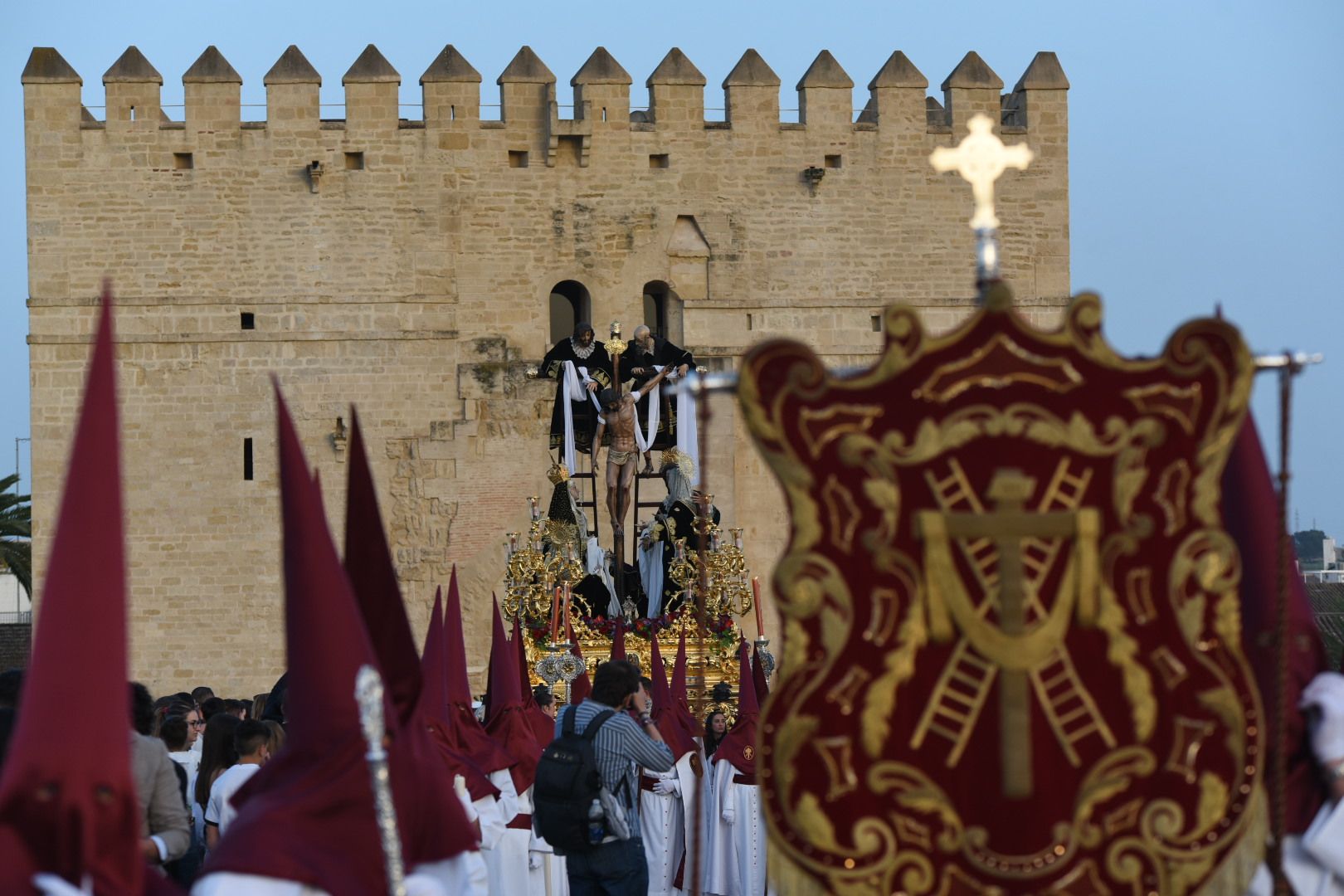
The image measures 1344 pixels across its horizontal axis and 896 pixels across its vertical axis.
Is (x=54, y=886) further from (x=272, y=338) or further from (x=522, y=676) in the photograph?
(x=272, y=338)

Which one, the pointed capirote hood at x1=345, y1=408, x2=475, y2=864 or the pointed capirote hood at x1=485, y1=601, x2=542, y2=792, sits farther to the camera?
the pointed capirote hood at x1=485, y1=601, x2=542, y2=792

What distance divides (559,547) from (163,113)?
504 inches

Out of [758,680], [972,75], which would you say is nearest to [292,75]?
[972,75]

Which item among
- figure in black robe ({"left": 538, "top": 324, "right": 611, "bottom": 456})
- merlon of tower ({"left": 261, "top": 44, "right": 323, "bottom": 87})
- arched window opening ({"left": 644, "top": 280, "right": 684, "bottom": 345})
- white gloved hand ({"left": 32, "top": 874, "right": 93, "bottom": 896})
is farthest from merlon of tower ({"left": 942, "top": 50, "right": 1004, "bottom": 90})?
white gloved hand ({"left": 32, "top": 874, "right": 93, "bottom": 896})

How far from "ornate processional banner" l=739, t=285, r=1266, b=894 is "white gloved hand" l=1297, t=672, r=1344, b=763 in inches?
18.7

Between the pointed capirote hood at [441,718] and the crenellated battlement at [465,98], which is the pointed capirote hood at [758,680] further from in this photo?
the crenellated battlement at [465,98]

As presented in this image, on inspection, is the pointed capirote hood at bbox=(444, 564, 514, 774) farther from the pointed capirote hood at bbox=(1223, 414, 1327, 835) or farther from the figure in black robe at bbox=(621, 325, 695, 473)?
the figure in black robe at bbox=(621, 325, 695, 473)

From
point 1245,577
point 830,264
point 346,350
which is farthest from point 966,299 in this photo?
point 1245,577

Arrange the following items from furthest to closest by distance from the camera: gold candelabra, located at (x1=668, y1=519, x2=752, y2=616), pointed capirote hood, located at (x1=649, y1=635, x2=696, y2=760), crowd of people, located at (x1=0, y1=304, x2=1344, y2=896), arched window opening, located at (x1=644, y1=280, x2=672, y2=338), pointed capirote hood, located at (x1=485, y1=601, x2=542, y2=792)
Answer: arched window opening, located at (x1=644, y1=280, x2=672, y2=338) → gold candelabra, located at (x1=668, y1=519, x2=752, y2=616) → pointed capirote hood, located at (x1=649, y1=635, x2=696, y2=760) → pointed capirote hood, located at (x1=485, y1=601, x2=542, y2=792) → crowd of people, located at (x1=0, y1=304, x2=1344, y2=896)

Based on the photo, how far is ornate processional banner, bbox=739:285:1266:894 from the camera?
4926 mm

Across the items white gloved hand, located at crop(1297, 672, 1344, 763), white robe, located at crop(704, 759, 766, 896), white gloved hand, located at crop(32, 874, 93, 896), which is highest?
white gloved hand, located at crop(1297, 672, 1344, 763)

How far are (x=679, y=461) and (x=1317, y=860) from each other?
12416 mm

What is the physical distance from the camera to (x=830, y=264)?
90.6 feet

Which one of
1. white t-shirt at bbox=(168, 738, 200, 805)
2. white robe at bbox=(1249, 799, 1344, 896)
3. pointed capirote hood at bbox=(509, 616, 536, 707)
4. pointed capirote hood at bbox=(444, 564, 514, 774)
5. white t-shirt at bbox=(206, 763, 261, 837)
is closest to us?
white robe at bbox=(1249, 799, 1344, 896)
